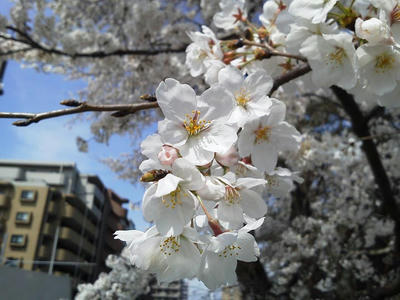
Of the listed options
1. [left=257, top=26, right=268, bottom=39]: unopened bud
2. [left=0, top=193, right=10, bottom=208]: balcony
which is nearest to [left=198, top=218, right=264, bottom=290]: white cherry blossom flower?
[left=257, top=26, right=268, bottom=39]: unopened bud

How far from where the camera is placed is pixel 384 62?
0.89 meters

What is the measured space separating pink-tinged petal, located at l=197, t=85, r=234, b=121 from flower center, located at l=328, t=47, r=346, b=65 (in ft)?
1.45

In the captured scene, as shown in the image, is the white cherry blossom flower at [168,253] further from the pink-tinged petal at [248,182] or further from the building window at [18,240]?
the building window at [18,240]

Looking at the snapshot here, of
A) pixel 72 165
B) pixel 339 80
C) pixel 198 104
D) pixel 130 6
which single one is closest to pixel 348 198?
pixel 130 6

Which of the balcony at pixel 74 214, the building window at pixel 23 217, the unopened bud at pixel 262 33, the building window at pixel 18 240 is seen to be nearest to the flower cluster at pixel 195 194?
the unopened bud at pixel 262 33

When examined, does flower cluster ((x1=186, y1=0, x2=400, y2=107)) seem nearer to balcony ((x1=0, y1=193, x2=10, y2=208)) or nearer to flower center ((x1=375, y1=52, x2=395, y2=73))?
flower center ((x1=375, y1=52, x2=395, y2=73))

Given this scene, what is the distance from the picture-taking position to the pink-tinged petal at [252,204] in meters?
0.74

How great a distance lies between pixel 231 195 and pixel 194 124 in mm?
176

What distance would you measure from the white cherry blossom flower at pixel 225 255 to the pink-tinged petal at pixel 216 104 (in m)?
0.25

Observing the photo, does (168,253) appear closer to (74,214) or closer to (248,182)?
(248,182)

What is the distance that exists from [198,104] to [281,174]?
1.29 ft

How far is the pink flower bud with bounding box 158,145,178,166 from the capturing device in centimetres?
61

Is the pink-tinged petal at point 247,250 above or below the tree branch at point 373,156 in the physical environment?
below

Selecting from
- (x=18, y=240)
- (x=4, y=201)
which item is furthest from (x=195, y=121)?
(x=4, y=201)
